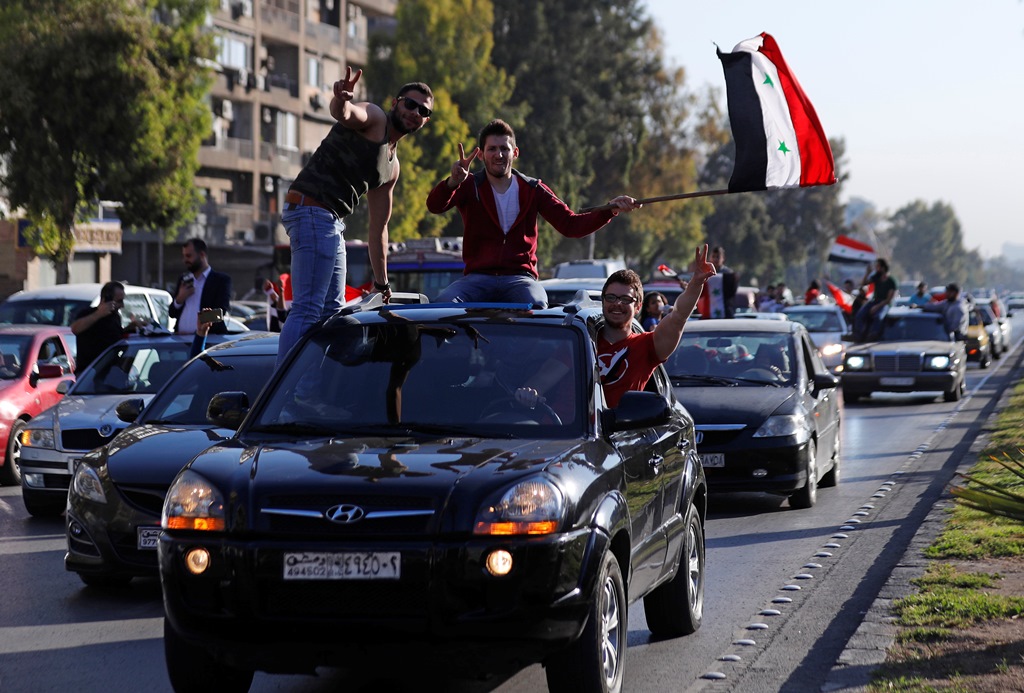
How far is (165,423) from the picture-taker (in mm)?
10875

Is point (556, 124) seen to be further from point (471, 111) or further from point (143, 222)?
point (143, 222)

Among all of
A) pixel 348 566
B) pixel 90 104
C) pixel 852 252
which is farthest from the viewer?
pixel 852 252

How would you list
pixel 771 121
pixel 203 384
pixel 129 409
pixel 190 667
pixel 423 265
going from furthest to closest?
pixel 423 265 → pixel 771 121 → pixel 203 384 → pixel 129 409 → pixel 190 667

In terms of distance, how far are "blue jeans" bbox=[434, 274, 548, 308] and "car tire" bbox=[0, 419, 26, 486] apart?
8.59 meters

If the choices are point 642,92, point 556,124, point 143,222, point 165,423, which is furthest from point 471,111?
point 165,423

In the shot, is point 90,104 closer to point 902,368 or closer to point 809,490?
point 902,368

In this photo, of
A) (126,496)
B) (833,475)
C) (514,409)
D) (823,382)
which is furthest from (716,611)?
(833,475)

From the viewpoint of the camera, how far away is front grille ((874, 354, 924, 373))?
29.3m

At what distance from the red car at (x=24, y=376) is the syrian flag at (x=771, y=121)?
742 cm

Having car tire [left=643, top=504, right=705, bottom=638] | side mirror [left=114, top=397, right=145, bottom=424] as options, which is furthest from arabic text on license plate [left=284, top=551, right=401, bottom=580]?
side mirror [left=114, top=397, right=145, bottom=424]

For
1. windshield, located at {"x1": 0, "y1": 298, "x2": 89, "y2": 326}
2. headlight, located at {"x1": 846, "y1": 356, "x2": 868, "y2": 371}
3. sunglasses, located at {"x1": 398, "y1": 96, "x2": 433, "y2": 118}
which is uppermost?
sunglasses, located at {"x1": 398, "y1": 96, "x2": 433, "y2": 118}

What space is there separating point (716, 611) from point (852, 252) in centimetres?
3279

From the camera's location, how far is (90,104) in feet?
129

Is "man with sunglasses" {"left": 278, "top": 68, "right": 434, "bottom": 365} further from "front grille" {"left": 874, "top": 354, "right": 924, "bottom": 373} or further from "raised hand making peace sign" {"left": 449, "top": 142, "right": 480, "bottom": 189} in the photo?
"front grille" {"left": 874, "top": 354, "right": 924, "bottom": 373}
